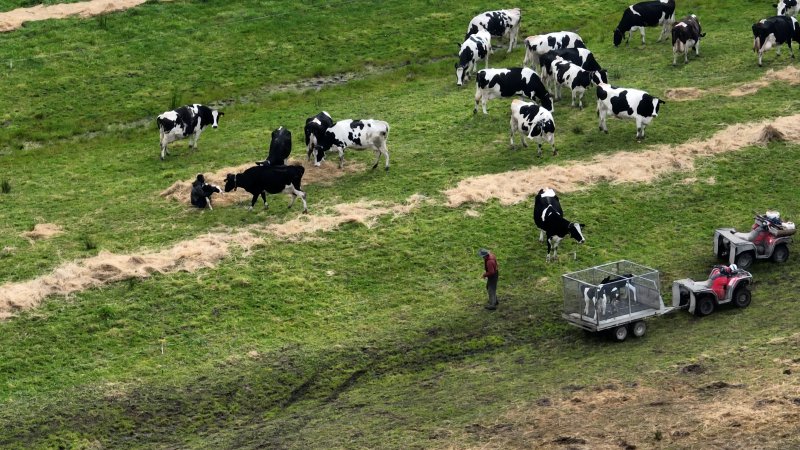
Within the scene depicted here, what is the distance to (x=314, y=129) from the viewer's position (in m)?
46.8

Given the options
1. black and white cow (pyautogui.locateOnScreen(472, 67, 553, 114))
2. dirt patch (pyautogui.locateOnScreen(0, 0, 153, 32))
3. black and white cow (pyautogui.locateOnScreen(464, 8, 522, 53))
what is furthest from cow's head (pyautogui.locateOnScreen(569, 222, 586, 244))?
dirt patch (pyautogui.locateOnScreen(0, 0, 153, 32))

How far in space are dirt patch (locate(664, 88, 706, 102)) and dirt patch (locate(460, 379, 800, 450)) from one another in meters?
21.7

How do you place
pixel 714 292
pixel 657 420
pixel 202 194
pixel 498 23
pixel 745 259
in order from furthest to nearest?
1. pixel 498 23
2. pixel 202 194
3. pixel 745 259
4. pixel 714 292
5. pixel 657 420

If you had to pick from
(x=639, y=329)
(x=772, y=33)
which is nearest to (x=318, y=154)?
(x=639, y=329)

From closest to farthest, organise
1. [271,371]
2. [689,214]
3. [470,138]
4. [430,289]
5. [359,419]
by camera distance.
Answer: [359,419], [271,371], [430,289], [689,214], [470,138]

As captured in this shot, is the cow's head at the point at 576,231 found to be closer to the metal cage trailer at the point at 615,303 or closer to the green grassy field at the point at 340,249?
the green grassy field at the point at 340,249

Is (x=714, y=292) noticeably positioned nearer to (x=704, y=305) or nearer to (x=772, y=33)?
(x=704, y=305)

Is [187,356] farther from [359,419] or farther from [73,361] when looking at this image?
[359,419]

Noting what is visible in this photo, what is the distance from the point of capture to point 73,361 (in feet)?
114

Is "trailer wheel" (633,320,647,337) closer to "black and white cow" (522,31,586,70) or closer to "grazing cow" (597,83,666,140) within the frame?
"grazing cow" (597,83,666,140)

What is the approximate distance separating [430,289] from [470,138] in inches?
473

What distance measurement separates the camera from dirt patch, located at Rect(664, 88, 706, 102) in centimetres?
5109

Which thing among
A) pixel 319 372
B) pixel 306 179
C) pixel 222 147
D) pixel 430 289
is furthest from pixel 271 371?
pixel 222 147

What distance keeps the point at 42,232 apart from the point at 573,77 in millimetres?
20910
